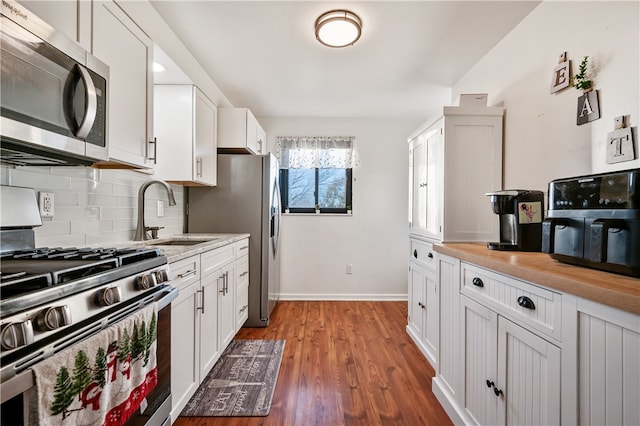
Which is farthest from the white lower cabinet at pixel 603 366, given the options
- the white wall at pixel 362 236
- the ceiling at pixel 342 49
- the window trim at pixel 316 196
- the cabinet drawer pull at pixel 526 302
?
the window trim at pixel 316 196

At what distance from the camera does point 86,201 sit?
1.59 meters

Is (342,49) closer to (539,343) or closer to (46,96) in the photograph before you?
(46,96)

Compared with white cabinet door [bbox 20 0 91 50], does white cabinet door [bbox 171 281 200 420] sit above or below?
below

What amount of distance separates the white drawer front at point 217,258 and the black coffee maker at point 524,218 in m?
1.72

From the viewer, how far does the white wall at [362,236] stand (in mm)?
3939

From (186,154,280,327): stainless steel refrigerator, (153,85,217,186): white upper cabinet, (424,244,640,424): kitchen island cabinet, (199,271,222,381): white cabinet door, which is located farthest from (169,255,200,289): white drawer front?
(424,244,640,424): kitchen island cabinet

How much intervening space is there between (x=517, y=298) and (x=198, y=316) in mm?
1606

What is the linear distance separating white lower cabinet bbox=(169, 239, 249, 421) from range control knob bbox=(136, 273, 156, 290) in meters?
0.31

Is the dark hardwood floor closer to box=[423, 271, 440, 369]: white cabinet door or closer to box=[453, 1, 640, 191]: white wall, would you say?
box=[423, 271, 440, 369]: white cabinet door

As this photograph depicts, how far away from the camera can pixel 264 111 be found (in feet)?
12.3

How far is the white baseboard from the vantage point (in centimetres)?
392

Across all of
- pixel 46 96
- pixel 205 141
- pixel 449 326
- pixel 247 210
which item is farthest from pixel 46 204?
pixel 449 326

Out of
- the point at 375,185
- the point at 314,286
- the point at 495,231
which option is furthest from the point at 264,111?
the point at 495,231

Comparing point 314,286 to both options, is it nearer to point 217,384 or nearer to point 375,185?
point 375,185
